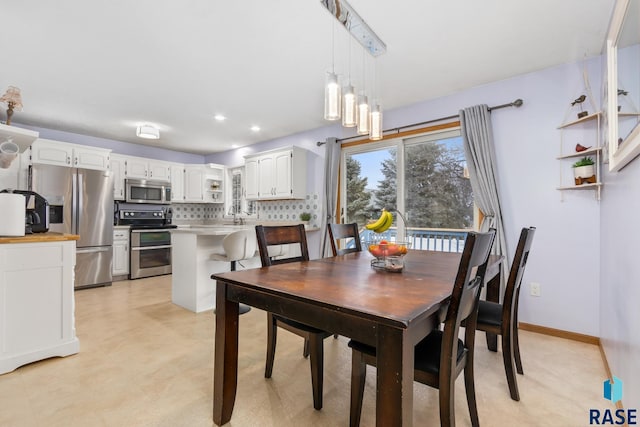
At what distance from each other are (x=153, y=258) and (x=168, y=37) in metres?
3.92

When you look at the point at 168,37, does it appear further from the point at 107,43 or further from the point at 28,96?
the point at 28,96

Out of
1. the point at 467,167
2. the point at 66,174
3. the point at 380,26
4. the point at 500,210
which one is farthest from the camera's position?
the point at 66,174

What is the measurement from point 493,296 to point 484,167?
1.30 m

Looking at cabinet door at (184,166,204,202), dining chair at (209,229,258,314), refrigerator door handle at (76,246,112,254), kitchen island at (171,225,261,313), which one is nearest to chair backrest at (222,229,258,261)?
dining chair at (209,229,258,314)

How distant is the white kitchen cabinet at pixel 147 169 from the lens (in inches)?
202

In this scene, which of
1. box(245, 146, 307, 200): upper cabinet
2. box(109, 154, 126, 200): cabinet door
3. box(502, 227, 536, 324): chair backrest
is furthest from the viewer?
box(109, 154, 126, 200): cabinet door

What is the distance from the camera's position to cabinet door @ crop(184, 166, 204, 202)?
5859 mm

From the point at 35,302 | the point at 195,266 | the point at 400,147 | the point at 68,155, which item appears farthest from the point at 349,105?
the point at 68,155

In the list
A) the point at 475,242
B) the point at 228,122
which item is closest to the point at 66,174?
the point at 228,122

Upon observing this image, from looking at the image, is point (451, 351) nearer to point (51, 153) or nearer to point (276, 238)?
point (276, 238)

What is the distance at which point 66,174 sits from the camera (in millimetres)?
4059

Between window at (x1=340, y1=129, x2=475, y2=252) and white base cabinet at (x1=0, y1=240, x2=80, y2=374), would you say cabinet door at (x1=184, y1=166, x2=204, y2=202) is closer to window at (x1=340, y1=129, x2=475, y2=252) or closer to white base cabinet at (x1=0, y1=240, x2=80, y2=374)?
window at (x1=340, y1=129, x2=475, y2=252)

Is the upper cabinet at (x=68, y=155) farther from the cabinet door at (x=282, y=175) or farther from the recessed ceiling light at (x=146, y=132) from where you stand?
the cabinet door at (x=282, y=175)

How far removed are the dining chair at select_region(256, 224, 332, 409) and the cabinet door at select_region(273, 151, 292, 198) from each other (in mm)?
2599
